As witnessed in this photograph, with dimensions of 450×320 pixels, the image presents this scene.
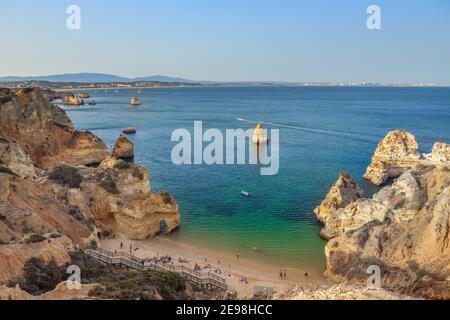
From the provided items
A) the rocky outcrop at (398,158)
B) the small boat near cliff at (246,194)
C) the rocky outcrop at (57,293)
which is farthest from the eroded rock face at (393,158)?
the rocky outcrop at (57,293)

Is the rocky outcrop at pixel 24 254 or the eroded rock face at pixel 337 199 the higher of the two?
the rocky outcrop at pixel 24 254

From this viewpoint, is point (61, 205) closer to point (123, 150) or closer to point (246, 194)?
point (246, 194)

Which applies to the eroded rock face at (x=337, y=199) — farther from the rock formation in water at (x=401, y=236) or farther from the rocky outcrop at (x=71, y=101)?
the rocky outcrop at (x=71, y=101)

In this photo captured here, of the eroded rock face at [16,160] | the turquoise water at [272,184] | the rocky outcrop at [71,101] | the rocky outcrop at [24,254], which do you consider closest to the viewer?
the rocky outcrop at [24,254]

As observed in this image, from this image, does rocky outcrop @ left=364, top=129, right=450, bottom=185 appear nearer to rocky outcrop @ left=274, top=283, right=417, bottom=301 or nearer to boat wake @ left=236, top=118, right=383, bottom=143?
boat wake @ left=236, top=118, right=383, bottom=143
